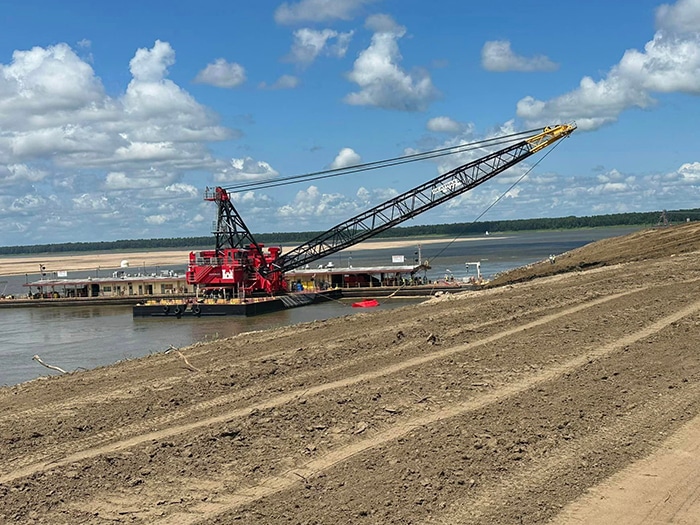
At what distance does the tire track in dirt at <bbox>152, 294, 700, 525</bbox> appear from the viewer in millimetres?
7805

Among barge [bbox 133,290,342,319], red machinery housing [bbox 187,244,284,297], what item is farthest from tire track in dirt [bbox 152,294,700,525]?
red machinery housing [bbox 187,244,284,297]

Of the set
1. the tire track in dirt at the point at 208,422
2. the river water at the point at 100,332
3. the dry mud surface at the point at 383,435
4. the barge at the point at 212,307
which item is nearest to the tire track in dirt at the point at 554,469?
the dry mud surface at the point at 383,435

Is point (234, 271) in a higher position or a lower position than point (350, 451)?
higher

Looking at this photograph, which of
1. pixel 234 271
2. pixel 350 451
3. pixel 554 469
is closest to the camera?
pixel 554 469

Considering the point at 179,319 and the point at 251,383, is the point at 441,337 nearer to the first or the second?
the point at 251,383

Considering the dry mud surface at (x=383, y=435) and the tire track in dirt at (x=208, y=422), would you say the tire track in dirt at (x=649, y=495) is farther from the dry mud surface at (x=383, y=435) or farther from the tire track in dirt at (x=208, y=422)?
the tire track in dirt at (x=208, y=422)

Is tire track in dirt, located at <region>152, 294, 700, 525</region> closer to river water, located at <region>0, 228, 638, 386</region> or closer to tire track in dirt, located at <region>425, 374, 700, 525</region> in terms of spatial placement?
tire track in dirt, located at <region>425, 374, 700, 525</region>

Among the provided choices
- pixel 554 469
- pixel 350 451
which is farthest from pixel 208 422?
pixel 554 469

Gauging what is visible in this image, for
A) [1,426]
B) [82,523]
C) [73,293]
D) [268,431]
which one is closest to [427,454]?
[268,431]

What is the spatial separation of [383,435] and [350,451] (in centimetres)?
66

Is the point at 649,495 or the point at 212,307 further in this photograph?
the point at 212,307

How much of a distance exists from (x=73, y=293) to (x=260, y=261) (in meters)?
24.0

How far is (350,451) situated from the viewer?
358 inches

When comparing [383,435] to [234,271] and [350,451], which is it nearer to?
[350,451]
